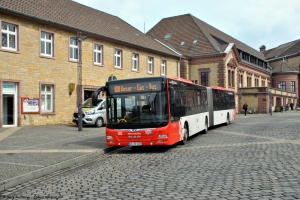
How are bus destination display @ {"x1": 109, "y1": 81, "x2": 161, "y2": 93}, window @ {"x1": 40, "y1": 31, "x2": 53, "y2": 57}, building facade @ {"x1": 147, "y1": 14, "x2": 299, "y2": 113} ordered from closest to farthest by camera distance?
1. bus destination display @ {"x1": 109, "y1": 81, "x2": 161, "y2": 93}
2. window @ {"x1": 40, "y1": 31, "x2": 53, "y2": 57}
3. building facade @ {"x1": 147, "y1": 14, "x2": 299, "y2": 113}

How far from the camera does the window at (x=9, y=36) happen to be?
2097 centimetres

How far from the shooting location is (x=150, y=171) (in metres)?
8.27

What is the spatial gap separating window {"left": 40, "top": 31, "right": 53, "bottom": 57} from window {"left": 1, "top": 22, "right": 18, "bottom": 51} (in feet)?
7.01

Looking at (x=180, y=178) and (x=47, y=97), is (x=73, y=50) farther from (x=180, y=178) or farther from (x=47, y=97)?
(x=180, y=178)

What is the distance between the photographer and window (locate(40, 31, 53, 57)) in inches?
931

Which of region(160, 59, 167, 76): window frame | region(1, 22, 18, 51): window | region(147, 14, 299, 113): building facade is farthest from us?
region(147, 14, 299, 113): building facade

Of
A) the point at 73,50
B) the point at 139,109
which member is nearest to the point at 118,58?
the point at 73,50

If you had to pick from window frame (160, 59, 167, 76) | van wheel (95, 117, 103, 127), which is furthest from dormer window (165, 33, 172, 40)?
van wheel (95, 117, 103, 127)

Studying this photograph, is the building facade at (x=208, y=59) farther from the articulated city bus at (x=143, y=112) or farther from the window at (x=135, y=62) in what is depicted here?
the articulated city bus at (x=143, y=112)

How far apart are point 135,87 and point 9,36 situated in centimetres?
1277

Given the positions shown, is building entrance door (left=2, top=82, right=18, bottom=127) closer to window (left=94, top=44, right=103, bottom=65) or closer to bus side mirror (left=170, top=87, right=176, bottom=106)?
window (left=94, top=44, right=103, bottom=65)

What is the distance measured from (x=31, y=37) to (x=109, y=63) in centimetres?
797

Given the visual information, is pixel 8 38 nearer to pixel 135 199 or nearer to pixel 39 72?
pixel 39 72

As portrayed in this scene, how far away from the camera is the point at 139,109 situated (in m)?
11.7
